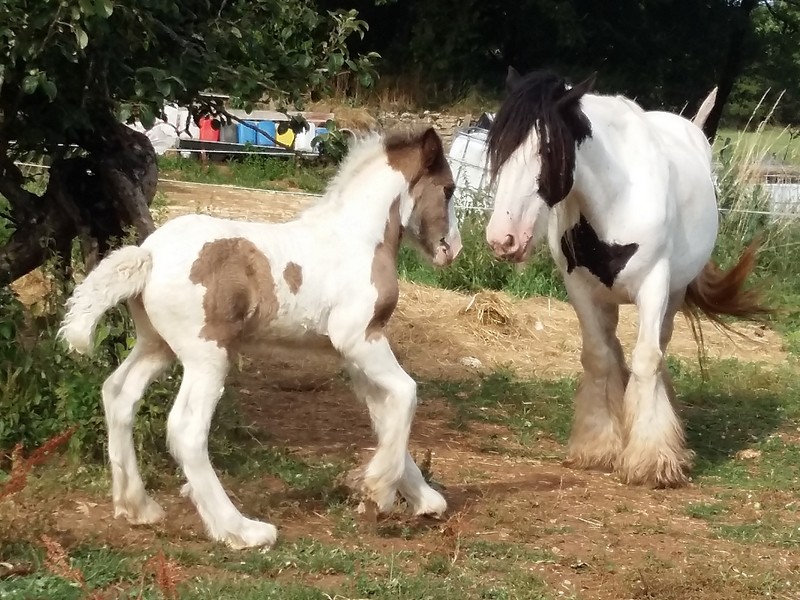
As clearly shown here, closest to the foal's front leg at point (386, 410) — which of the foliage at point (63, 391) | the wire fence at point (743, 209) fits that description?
the foliage at point (63, 391)

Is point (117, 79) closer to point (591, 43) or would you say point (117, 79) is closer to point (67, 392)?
point (67, 392)

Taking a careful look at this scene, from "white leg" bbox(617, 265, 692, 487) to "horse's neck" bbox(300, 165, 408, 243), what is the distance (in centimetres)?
170

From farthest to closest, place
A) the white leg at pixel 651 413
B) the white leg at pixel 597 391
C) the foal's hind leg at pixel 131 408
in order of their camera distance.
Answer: the white leg at pixel 597 391
the white leg at pixel 651 413
the foal's hind leg at pixel 131 408

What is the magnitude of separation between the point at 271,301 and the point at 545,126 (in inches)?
67.8

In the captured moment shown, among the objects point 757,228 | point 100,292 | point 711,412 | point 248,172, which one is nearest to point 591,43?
point 248,172

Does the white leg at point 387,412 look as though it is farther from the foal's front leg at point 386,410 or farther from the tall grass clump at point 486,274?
the tall grass clump at point 486,274

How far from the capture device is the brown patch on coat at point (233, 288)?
4176 millimetres

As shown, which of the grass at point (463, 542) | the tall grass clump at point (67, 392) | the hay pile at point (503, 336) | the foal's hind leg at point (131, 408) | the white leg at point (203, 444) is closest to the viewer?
the grass at point (463, 542)

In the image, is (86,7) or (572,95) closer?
(86,7)

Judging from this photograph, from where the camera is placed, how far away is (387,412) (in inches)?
178

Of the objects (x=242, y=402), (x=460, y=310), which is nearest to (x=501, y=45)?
(x=460, y=310)

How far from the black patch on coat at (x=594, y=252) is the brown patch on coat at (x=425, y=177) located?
1231 millimetres

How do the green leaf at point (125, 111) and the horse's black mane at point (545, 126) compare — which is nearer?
the green leaf at point (125, 111)

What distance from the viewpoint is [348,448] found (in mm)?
6031
